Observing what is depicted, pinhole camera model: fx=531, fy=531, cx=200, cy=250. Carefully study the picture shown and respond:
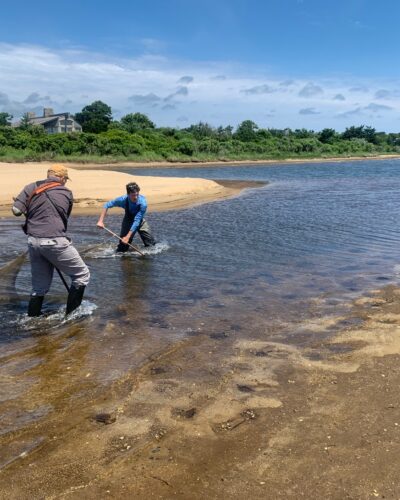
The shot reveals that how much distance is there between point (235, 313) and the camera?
6.96 meters

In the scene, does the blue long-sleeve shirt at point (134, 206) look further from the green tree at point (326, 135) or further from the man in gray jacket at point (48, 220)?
the green tree at point (326, 135)

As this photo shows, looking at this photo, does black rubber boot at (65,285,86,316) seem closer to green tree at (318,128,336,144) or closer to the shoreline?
the shoreline

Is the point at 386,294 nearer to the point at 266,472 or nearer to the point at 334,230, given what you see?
the point at 266,472

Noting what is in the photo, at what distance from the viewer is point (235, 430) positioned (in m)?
3.97

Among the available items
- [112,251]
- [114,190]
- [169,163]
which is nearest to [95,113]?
[169,163]

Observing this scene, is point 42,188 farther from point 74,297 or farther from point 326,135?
point 326,135

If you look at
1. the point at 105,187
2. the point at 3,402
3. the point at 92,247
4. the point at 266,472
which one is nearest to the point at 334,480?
the point at 266,472

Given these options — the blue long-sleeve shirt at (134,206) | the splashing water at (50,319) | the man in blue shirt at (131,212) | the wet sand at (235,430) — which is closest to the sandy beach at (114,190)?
the man in blue shirt at (131,212)

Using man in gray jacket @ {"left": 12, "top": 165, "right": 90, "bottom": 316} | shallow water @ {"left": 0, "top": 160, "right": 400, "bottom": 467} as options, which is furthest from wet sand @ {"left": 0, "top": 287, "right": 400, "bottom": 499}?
man in gray jacket @ {"left": 12, "top": 165, "right": 90, "bottom": 316}

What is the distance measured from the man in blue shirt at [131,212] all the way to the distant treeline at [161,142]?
3663 centimetres

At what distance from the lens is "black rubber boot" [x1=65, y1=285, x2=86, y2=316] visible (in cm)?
653

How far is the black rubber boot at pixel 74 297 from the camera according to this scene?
6.53m

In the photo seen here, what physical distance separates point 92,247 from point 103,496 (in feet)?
29.0

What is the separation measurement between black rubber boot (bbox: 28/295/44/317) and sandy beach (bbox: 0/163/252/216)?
1105 centimetres
